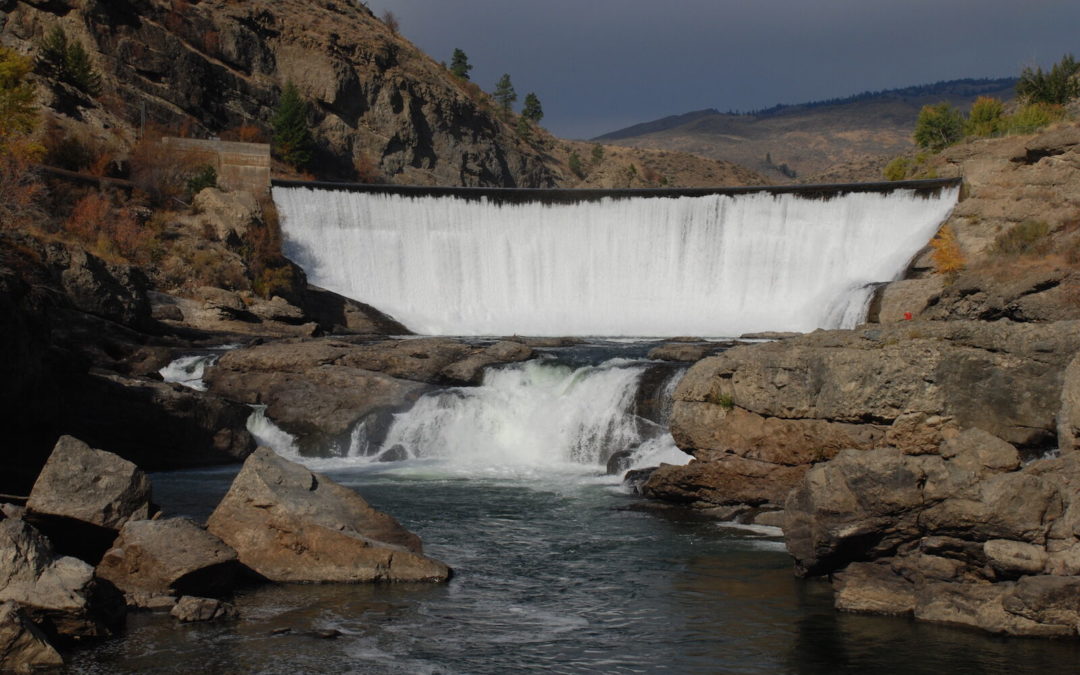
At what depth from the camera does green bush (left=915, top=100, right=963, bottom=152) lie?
6444cm

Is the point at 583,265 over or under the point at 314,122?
under

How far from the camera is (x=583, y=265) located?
46625 mm

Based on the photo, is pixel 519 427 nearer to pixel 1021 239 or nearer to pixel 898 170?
pixel 1021 239

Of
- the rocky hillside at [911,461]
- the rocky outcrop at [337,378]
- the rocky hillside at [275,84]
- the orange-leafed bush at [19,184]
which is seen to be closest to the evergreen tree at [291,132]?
the rocky hillside at [275,84]

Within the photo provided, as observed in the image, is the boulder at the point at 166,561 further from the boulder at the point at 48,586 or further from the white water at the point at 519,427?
the white water at the point at 519,427

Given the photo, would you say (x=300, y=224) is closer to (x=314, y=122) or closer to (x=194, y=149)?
(x=194, y=149)

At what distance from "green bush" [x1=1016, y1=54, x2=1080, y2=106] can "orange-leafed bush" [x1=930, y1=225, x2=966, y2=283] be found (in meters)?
19.3

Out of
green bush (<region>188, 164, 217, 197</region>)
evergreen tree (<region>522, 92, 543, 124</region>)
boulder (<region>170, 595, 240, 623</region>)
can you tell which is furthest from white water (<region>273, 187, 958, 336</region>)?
evergreen tree (<region>522, 92, 543, 124</region>)

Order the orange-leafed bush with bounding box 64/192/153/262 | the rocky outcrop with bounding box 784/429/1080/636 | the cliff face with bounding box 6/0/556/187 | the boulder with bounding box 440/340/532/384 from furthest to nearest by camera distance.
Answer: the cliff face with bounding box 6/0/556/187 → the orange-leafed bush with bounding box 64/192/153/262 → the boulder with bounding box 440/340/532/384 → the rocky outcrop with bounding box 784/429/1080/636

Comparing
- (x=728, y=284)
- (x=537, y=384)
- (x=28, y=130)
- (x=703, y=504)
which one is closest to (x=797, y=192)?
(x=728, y=284)

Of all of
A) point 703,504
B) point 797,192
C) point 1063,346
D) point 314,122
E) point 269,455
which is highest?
point 314,122

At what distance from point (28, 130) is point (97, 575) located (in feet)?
113

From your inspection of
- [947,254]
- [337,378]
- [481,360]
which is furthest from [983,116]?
[337,378]

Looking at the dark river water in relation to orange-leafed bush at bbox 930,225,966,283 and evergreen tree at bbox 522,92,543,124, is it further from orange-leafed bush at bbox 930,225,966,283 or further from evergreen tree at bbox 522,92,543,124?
evergreen tree at bbox 522,92,543,124
